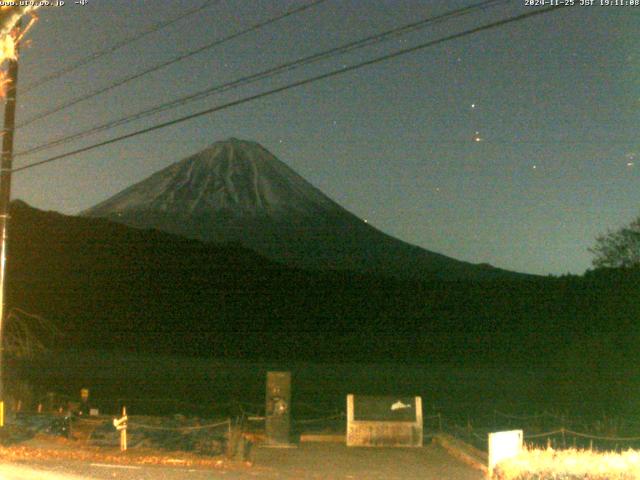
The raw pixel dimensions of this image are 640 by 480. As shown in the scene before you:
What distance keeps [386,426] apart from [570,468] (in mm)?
12788

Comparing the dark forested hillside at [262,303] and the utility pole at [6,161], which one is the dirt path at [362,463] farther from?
the dark forested hillside at [262,303]

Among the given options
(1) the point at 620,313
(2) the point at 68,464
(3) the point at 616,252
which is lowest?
(2) the point at 68,464

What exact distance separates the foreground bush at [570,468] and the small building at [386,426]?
10.8 metres

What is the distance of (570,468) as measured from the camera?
10.9 metres

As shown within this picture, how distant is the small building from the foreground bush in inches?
427

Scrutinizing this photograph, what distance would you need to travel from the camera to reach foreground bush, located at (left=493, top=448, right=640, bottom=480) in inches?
417

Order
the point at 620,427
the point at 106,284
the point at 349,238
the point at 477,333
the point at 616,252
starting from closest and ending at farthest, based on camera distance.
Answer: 1. the point at 620,427
2. the point at 616,252
3. the point at 477,333
4. the point at 106,284
5. the point at 349,238

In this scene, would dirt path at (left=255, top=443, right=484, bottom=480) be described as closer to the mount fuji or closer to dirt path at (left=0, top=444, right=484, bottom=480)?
dirt path at (left=0, top=444, right=484, bottom=480)

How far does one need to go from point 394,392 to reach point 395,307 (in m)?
43.8

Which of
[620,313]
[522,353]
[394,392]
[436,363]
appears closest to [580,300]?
[522,353]

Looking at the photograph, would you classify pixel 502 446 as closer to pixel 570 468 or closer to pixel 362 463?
pixel 570 468

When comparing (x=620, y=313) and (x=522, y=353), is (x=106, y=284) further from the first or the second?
(x=620, y=313)

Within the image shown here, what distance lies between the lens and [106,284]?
326 ft

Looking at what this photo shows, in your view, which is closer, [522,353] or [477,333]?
[522,353]
